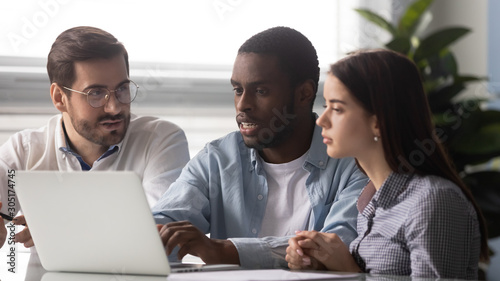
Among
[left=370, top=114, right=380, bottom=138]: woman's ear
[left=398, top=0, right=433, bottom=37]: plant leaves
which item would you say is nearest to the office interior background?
[left=398, top=0, right=433, bottom=37]: plant leaves

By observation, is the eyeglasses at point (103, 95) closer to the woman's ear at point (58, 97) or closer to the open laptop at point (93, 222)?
the woman's ear at point (58, 97)

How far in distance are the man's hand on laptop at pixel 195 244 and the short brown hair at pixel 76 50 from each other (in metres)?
0.84

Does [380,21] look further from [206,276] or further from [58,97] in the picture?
[206,276]

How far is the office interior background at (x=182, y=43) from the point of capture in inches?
94.5

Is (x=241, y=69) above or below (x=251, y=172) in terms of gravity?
above

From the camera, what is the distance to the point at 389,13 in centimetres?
274

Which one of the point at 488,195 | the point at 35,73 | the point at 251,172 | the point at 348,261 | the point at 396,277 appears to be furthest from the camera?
the point at 35,73

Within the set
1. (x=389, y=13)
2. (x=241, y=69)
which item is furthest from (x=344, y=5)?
(x=241, y=69)

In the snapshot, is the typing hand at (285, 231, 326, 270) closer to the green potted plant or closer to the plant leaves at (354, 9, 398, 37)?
the green potted plant

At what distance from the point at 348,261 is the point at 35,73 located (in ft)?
5.38

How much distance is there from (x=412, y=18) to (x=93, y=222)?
165cm

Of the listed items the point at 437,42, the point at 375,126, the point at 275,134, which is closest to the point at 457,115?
the point at 437,42

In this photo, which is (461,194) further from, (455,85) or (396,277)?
(455,85)

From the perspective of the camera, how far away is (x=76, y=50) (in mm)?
1976
